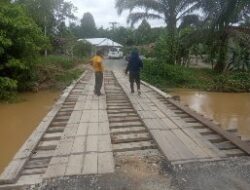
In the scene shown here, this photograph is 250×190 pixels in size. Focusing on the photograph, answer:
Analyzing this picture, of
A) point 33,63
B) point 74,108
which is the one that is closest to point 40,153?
point 74,108

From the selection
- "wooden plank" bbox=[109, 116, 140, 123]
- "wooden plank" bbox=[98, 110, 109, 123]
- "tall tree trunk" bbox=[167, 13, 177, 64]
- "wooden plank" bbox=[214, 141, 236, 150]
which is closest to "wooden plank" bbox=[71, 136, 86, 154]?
"wooden plank" bbox=[98, 110, 109, 123]

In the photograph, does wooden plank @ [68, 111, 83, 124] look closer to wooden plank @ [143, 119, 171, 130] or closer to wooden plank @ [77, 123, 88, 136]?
wooden plank @ [77, 123, 88, 136]

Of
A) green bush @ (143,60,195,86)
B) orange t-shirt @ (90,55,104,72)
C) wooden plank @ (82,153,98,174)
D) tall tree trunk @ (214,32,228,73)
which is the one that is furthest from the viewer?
tall tree trunk @ (214,32,228,73)

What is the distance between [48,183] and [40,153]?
1377mm

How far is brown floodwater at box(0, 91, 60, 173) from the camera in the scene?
8.40 meters

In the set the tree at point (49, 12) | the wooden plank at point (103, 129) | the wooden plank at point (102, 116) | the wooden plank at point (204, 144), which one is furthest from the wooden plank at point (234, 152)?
the tree at point (49, 12)

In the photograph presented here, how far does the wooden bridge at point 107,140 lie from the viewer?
17.2 ft

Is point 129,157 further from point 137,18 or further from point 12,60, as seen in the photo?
point 137,18

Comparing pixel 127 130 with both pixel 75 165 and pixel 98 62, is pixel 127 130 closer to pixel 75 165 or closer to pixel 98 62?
pixel 75 165

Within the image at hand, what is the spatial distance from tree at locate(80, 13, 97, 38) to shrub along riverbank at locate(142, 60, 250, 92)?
50531mm

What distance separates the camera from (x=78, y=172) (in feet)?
16.5

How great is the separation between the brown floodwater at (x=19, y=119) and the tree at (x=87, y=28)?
55.7m

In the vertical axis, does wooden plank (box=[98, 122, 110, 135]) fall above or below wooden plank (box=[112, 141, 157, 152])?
above

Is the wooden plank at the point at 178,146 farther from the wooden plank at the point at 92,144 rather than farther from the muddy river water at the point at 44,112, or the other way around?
the muddy river water at the point at 44,112
